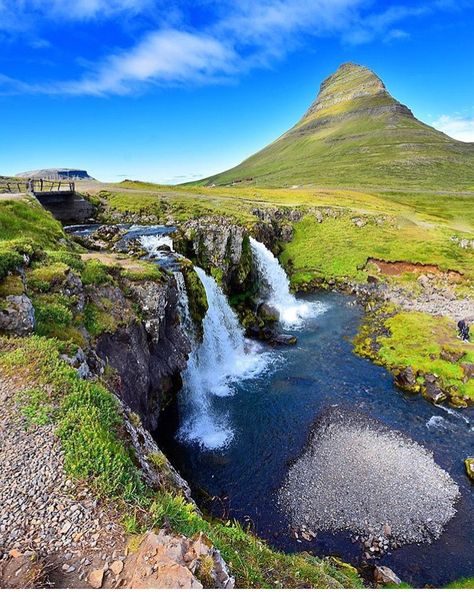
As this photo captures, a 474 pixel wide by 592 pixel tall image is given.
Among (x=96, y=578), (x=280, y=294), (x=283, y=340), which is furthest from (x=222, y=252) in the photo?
(x=96, y=578)

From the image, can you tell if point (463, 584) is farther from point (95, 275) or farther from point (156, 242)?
point (156, 242)

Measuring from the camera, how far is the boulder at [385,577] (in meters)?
17.3

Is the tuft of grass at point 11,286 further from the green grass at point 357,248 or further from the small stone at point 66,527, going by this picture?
the green grass at point 357,248

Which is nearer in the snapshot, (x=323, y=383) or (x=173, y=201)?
(x=323, y=383)

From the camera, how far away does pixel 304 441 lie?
2683cm

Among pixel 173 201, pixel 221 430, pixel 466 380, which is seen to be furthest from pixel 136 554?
pixel 173 201

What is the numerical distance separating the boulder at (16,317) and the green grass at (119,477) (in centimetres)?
270

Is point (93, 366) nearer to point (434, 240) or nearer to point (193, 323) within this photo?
point (193, 323)

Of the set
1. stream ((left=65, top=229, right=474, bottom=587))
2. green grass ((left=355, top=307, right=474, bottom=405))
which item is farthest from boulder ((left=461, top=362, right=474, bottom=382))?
stream ((left=65, top=229, right=474, bottom=587))

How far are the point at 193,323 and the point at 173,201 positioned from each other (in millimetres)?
41546

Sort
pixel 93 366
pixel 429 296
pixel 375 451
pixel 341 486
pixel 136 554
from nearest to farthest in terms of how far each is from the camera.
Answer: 1. pixel 136 554
2. pixel 93 366
3. pixel 341 486
4. pixel 375 451
5. pixel 429 296

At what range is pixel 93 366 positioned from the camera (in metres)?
18.4

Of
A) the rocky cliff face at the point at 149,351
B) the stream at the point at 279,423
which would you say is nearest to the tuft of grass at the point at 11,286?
the rocky cliff face at the point at 149,351

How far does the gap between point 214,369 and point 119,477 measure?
25.6 meters
